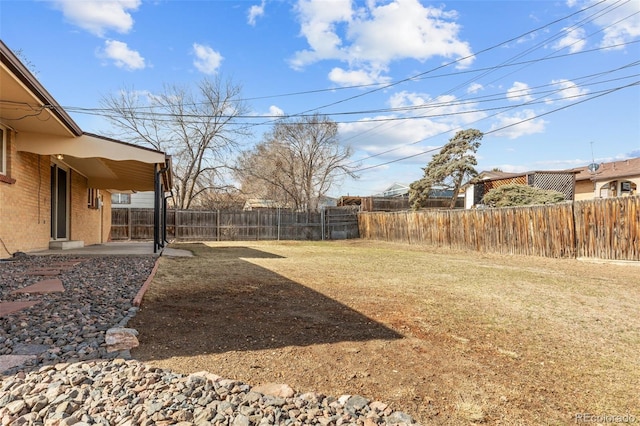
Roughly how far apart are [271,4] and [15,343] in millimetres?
13217

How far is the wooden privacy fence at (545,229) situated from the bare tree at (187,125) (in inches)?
603

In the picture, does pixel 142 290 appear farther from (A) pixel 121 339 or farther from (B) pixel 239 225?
(B) pixel 239 225

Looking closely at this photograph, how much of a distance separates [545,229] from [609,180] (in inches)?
543

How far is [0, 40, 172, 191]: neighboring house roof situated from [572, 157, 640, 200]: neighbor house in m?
20.7

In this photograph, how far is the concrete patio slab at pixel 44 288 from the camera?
13.8 feet

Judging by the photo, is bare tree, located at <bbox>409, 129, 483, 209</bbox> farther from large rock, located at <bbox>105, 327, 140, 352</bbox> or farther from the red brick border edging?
large rock, located at <bbox>105, 327, 140, 352</bbox>

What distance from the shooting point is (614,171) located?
20.4 m

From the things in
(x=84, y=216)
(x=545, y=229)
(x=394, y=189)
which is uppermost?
(x=394, y=189)

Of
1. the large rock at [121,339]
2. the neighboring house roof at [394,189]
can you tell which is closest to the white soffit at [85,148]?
the large rock at [121,339]

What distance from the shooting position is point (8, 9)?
8.24m

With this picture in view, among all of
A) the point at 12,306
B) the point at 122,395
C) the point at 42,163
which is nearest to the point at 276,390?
the point at 122,395

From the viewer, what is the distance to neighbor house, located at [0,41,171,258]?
591 cm

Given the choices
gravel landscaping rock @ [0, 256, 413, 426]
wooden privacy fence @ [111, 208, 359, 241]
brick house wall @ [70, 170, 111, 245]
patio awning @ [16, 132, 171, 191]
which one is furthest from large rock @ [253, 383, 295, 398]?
wooden privacy fence @ [111, 208, 359, 241]

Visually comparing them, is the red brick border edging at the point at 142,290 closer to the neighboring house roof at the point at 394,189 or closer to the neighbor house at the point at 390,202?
the neighbor house at the point at 390,202
